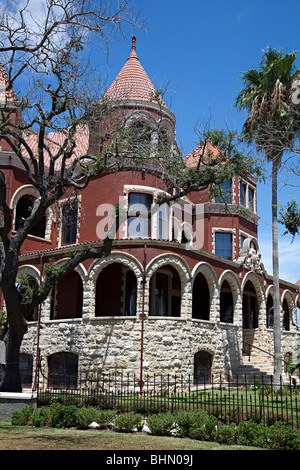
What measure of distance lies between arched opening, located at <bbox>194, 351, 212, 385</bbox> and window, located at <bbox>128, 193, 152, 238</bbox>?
19.6ft

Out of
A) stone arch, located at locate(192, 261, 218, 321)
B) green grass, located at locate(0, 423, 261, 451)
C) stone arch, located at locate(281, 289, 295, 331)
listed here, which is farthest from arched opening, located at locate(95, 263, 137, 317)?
stone arch, located at locate(281, 289, 295, 331)

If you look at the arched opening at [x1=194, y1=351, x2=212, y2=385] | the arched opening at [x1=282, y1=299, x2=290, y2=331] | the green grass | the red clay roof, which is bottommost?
the green grass

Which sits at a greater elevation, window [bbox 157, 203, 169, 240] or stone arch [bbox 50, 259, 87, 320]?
window [bbox 157, 203, 169, 240]

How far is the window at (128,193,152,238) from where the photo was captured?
899 inches

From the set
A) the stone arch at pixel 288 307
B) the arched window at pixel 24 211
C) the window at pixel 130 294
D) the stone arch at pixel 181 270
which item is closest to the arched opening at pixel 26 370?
the window at pixel 130 294

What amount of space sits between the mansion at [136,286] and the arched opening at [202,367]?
0.04 metres

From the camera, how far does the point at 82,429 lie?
1291 cm

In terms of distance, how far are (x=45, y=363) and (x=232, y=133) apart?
41.8ft

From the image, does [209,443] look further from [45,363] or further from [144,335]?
[45,363]

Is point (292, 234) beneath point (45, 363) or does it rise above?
above

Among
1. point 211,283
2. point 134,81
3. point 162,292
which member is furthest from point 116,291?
point 134,81

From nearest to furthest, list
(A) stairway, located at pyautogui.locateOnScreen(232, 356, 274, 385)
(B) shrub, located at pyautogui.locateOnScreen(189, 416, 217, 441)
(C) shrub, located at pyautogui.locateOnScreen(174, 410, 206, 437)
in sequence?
(B) shrub, located at pyautogui.locateOnScreen(189, 416, 217, 441)
(C) shrub, located at pyautogui.locateOnScreen(174, 410, 206, 437)
(A) stairway, located at pyautogui.locateOnScreen(232, 356, 274, 385)

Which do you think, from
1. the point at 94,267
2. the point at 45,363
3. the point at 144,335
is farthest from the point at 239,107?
the point at 45,363

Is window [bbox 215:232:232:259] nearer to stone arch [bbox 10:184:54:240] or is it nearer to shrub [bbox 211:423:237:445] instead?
stone arch [bbox 10:184:54:240]
